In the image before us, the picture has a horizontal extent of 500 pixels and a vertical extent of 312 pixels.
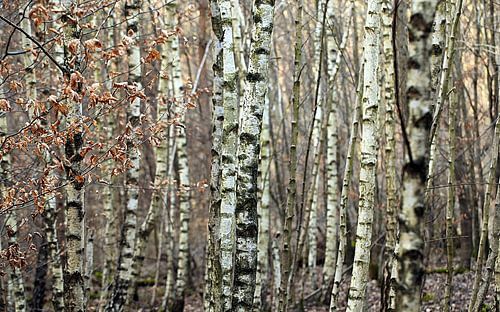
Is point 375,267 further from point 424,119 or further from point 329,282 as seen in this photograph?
point 424,119

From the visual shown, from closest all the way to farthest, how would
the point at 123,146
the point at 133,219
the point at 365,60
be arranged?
the point at 365,60, the point at 123,146, the point at 133,219

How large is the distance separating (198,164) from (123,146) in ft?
37.2

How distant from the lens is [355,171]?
16297mm

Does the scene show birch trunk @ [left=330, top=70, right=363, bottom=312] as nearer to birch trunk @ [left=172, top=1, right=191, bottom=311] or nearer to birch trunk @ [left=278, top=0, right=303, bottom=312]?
birch trunk @ [left=278, top=0, right=303, bottom=312]

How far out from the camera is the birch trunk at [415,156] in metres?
2.35

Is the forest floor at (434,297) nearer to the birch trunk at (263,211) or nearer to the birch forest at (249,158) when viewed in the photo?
the birch forest at (249,158)

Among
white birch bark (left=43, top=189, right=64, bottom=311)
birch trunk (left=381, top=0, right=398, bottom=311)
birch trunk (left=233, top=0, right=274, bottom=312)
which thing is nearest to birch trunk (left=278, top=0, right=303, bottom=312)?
birch trunk (left=381, top=0, right=398, bottom=311)

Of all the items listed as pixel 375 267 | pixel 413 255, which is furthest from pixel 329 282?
pixel 413 255

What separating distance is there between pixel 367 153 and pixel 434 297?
496 centimetres

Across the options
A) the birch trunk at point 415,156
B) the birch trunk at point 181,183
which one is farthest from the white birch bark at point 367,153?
the birch trunk at point 181,183

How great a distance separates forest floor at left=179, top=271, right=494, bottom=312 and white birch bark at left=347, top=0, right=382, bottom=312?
10.7 feet

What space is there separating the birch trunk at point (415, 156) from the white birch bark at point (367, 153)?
8.67ft

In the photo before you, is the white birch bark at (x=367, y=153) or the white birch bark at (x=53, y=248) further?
the white birch bark at (x=53, y=248)

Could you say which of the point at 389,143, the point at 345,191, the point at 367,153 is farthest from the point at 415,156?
the point at 345,191
